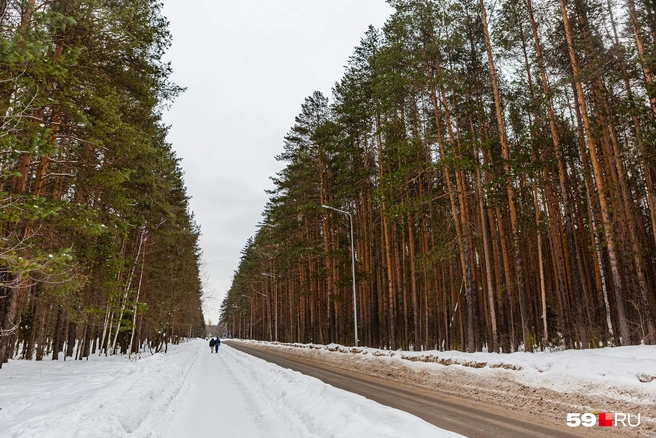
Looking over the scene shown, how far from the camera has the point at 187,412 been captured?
333 inches

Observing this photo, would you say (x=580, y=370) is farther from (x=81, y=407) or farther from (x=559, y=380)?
(x=81, y=407)

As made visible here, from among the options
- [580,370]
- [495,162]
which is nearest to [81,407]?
[580,370]

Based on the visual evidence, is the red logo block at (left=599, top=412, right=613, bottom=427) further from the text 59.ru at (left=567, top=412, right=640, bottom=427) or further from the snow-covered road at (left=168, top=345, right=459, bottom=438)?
the snow-covered road at (left=168, top=345, right=459, bottom=438)

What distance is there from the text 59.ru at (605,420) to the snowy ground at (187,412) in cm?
315

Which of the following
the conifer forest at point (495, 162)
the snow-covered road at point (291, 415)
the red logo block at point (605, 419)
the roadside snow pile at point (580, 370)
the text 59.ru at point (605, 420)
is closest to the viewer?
the snow-covered road at point (291, 415)

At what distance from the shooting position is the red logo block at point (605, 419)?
626 centimetres

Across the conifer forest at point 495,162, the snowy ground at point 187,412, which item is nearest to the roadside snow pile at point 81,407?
the snowy ground at point 187,412

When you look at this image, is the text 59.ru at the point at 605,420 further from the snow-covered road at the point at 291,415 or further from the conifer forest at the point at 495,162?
the conifer forest at the point at 495,162

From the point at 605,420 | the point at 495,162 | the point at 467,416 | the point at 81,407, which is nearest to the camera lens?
the point at 605,420

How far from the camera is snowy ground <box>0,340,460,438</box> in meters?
5.65

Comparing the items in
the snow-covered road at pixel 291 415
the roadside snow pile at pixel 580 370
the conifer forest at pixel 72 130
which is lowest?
the snow-covered road at pixel 291 415

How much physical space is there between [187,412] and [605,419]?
27.3ft

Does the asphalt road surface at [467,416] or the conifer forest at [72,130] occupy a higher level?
the conifer forest at [72,130]

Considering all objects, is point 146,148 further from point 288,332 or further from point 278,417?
point 288,332
